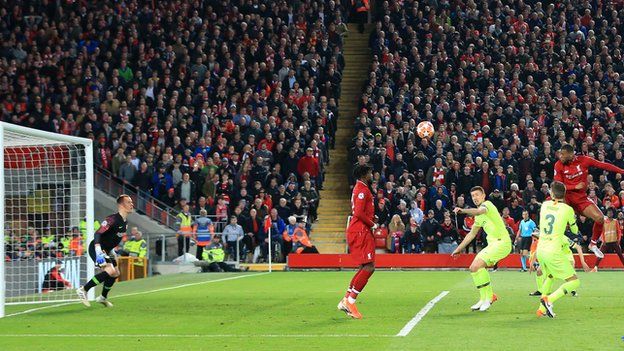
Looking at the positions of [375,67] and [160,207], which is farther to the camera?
[375,67]

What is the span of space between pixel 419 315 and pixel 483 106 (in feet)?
64.4

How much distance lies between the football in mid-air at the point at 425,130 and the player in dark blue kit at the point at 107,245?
16.6 metres

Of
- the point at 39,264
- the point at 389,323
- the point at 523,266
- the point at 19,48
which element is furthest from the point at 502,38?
the point at 389,323

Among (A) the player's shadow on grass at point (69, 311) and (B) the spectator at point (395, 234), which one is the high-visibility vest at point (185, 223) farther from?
(A) the player's shadow on grass at point (69, 311)

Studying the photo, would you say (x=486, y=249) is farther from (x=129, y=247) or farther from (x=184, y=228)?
(x=184, y=228)

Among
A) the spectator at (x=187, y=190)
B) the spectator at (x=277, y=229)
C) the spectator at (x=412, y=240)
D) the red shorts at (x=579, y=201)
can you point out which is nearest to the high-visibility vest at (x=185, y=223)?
the spectator at (x=187, y=190)

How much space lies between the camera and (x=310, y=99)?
1405 inches

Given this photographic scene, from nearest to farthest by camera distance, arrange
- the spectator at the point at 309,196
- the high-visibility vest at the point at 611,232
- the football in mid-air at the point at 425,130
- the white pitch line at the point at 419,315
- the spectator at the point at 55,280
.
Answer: the white pitch line at the point at 419,315, the spectator at the point at 55,280, the high-visibility vest at the point at 611,232, the spectator at the point at 309,196, the football in mid-air at the point at 425,130

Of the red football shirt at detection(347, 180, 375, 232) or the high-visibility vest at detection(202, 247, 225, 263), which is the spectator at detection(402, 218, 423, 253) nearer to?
the high-visibility vest at detection(202, 247, 225, 263)

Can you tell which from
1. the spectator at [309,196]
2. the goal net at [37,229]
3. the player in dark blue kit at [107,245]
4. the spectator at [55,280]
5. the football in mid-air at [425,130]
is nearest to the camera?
the player in dark blue kit at [107,245]

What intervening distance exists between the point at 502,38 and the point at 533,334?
83.5 feet

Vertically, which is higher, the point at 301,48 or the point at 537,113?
the point at 301,48

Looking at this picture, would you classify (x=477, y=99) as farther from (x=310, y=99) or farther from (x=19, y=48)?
(x=19, y=48)

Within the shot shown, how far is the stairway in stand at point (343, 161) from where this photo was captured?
34.0 metres
